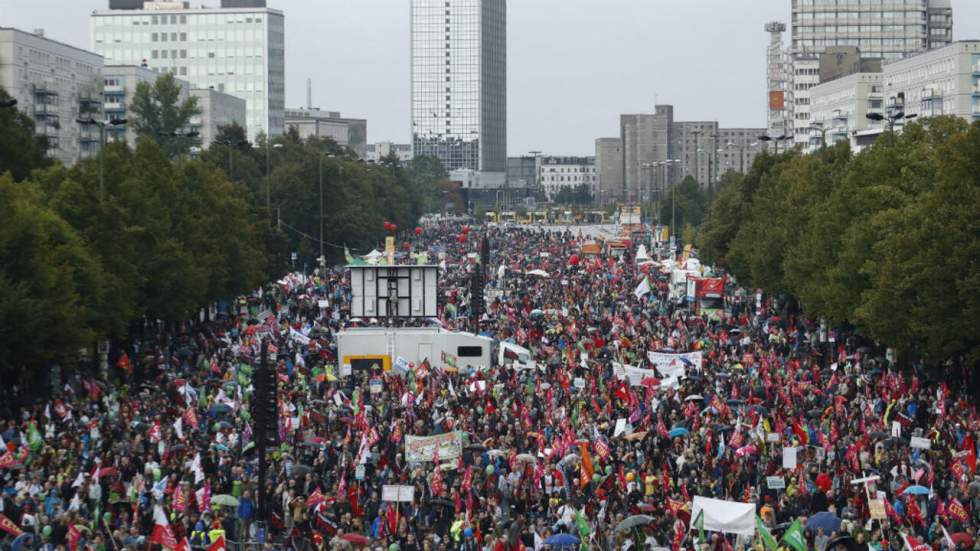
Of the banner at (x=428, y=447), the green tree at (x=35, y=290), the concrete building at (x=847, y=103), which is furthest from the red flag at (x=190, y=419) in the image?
the concrete building at (x=847, y=103)

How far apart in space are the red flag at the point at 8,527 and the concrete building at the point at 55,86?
96059 millimetres

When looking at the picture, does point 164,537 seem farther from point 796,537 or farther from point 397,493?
point 796,537

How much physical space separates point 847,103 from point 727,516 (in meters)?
157

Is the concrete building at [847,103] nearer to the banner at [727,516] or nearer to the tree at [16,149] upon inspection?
the tree at [16,149]

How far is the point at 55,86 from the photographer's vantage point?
135750 millimetres

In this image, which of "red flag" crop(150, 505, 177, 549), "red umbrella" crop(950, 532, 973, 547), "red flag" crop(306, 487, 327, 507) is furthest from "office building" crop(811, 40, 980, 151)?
"red flag" crop(150, 505, 177, 549)

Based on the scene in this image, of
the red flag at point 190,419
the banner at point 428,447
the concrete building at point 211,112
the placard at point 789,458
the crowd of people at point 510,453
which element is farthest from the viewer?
the concrete building at point 211,112

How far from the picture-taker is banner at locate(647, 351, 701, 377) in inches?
1978

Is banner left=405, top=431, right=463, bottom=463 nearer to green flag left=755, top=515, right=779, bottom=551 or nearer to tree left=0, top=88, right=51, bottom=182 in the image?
green flag left=755, top=515, right=779, bottom=551

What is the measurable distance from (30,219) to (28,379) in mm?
4570

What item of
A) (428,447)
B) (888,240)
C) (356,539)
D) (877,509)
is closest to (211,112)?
(888,240)

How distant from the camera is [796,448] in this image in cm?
3544

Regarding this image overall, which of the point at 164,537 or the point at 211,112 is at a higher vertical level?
the point at 211,112

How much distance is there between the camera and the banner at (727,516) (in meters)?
27.0
